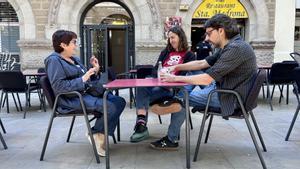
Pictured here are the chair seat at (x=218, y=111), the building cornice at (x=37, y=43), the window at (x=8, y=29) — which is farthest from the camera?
the window at (x=8, y=29)

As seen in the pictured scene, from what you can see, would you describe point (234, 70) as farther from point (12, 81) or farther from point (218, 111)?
point (12, 81)

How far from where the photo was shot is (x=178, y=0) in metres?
10.5

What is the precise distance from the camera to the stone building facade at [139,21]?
34.5ft

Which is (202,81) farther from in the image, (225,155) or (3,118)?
(3,118)

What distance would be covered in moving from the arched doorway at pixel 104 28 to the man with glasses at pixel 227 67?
7.72 metres

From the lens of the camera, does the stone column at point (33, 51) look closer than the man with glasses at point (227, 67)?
No

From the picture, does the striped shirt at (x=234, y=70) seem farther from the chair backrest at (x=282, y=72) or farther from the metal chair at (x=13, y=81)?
the metal chair at (x=13, y=81)

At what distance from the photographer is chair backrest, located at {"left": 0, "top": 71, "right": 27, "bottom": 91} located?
20.0 feet

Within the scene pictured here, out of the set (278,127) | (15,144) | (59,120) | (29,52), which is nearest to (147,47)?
(29,52)

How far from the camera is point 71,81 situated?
347 cm

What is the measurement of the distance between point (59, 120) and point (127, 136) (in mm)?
1586

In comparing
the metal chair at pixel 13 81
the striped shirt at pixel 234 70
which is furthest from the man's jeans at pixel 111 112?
the metal chair at pixel 13 81

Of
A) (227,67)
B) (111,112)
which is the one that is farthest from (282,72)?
(111,112)

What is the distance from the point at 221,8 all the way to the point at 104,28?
12.4ft
